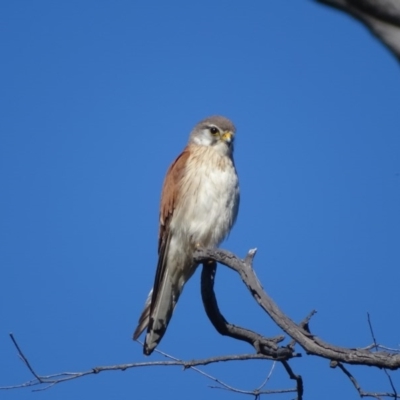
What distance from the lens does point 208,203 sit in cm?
487

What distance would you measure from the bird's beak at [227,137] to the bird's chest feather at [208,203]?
369 mm

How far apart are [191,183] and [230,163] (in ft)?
1.21

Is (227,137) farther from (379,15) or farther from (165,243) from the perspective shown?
(379,15)

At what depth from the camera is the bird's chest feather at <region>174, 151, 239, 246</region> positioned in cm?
487

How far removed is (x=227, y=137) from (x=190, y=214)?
32.5 inches

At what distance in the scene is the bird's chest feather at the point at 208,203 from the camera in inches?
192

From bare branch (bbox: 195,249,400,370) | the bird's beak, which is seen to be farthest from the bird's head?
bare branch (bbox: 195,249,400,370)

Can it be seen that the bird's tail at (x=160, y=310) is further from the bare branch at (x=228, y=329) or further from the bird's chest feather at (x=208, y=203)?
the bare branch at (x=228, y=329)

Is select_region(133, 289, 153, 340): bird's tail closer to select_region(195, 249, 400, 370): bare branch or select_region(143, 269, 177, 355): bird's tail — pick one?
select_region(143, 269, 177, 355): bird's tail

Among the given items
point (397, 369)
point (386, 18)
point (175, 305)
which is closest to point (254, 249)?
point (397, 369)

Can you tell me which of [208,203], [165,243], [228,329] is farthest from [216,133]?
[228,329]

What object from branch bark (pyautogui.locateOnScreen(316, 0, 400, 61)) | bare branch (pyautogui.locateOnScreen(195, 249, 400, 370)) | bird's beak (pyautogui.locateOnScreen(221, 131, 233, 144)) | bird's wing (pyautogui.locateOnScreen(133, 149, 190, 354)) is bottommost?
branch bark (pyautogui.locateOnScreen(316, 0, 400, 61))

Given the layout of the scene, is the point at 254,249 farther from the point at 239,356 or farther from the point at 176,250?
the point at 176,250

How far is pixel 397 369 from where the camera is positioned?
260 cm
